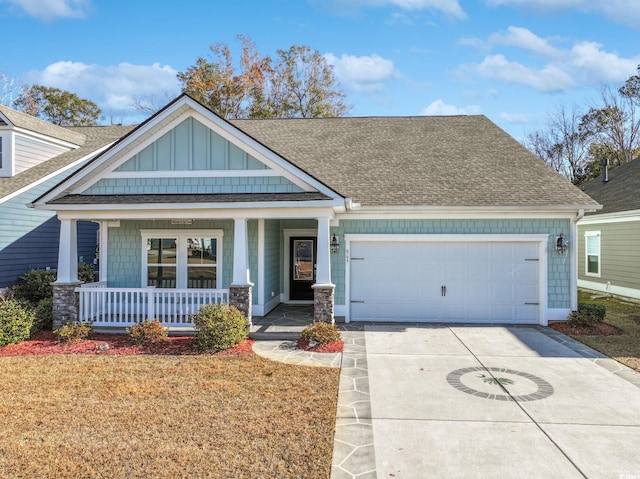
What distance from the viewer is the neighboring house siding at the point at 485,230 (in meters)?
10.9

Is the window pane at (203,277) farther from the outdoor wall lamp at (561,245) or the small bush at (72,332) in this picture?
the outdoor wall lamp at (561,245)

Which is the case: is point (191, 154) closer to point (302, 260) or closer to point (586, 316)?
point (302, 260)

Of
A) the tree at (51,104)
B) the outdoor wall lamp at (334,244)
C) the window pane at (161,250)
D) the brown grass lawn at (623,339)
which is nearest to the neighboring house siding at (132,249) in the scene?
the window pane at (161,250)

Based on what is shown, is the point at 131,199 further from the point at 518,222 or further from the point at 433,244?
the point at 518,222

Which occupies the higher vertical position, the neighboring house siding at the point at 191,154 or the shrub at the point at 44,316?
the neighboring house siding at the point at 191,154

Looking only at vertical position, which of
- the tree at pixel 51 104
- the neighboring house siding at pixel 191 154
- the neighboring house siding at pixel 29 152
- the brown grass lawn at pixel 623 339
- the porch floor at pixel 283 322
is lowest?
→ the brown grass lawn at pixel 623 339

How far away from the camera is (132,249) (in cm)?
1176

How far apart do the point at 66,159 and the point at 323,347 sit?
Result: 42.0 ft

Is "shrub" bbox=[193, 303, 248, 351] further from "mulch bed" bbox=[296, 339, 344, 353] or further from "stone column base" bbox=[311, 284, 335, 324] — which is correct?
"stone column base" bbox=[311, 284, 335, 324]

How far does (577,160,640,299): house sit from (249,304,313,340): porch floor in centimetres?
1118

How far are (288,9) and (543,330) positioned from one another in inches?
534

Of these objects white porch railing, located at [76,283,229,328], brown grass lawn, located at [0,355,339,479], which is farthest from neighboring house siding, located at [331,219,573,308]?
brown grass lawn, located at [0,355,339,479]

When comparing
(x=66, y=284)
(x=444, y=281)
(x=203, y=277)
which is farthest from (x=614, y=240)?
(x=66, y=284)

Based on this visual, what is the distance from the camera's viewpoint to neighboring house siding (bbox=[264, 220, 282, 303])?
1171 cm
